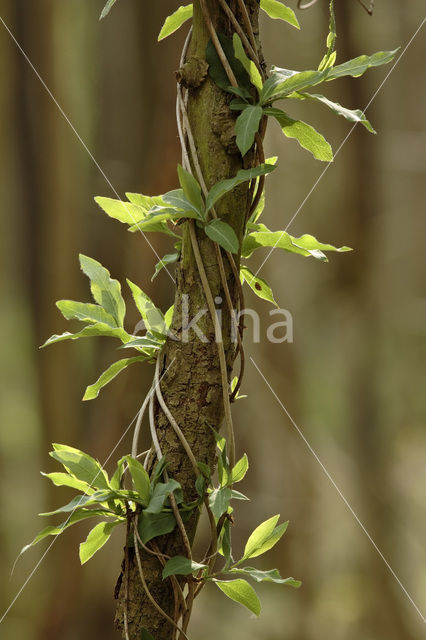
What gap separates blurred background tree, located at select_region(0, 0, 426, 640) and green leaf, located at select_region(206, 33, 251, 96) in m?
0.77

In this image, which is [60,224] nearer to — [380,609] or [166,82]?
[166,82]

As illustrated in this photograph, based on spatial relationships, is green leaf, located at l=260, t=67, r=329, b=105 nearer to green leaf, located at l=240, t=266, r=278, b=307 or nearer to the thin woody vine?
the thin woody vine

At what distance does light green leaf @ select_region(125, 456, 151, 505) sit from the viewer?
33cm

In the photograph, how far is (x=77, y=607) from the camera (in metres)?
1.15

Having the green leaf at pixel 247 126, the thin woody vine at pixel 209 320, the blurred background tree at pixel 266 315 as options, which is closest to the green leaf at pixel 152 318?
the thin woody vine at pixel 209 320

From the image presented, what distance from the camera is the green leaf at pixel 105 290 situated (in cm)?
38

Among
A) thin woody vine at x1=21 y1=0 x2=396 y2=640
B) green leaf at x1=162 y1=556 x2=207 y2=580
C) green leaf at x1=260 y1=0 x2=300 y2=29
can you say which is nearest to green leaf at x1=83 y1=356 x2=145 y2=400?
thin woody vine at x1=21 y1=0 x2=396 y2=640

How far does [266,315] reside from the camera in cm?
138

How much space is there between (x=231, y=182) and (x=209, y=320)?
0.25 feet

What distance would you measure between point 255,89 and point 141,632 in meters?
0.30

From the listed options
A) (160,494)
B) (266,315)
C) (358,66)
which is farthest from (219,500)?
(266,315)

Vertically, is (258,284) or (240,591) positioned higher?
(258,284)

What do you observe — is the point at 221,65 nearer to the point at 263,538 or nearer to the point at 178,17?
the point at 178,17

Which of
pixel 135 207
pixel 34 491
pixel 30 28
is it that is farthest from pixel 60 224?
pixel 135 207
